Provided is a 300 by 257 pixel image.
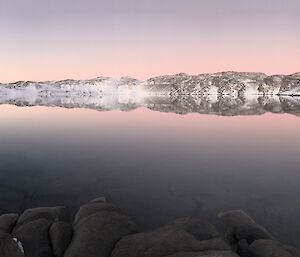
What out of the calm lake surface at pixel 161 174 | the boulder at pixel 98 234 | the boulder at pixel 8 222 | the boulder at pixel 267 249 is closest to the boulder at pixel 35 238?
the boulder at pixel 98 234

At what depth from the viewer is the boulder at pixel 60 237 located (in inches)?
490

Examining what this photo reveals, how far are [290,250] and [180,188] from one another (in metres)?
11.0

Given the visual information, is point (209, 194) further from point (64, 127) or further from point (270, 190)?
point (64, 127)

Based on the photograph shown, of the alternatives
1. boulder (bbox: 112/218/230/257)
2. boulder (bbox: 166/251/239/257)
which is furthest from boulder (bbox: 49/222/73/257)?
boulder (bbox: 166/251/239/257)

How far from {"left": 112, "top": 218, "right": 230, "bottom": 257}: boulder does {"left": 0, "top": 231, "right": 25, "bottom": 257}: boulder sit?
275 centimetres

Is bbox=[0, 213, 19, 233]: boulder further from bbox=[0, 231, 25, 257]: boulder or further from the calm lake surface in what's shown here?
bbox=[0, 231, 25, 257]: boulder

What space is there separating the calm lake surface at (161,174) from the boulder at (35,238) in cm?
507

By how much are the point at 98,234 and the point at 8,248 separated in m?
2.99

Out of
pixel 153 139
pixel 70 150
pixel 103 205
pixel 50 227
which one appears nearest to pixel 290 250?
pixel 103 205

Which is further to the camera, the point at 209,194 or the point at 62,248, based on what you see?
the point at 209,194

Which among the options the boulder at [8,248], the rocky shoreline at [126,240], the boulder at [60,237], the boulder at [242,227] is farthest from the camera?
the boulder at [242,227]

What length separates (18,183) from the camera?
2494 cm

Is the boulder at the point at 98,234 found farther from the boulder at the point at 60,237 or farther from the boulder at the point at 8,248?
the boulder at the point at 8,248

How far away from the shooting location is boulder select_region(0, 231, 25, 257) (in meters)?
10.2
